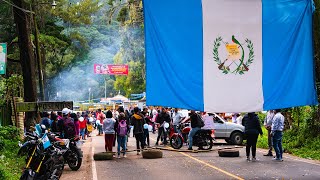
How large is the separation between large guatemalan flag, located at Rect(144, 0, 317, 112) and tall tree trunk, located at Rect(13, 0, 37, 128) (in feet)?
40.2

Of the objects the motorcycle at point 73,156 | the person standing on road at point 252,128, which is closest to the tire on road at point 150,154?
the motorcycle at point 73,156

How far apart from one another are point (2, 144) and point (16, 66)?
1399 centimetres

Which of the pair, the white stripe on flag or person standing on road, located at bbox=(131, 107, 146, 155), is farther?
person standing on road, located at bbox=(131, 107, 146, 155)

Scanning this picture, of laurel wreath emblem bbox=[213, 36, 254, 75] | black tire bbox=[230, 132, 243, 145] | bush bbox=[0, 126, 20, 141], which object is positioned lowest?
black tire bbox=[230, 132, 243, 145]

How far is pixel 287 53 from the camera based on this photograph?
29.1 ft

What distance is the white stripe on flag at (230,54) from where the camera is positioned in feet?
27.5

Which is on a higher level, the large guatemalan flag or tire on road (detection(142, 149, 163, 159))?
the large guatemalan flag

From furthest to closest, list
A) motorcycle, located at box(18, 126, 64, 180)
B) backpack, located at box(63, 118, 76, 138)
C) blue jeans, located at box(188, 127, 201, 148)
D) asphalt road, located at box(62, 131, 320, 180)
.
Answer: blue jeans, located at box(188, 127, 201, 148)
backpack, located at box(63, 118, 76, 138)
asphalt road, located at box(62, 131, 320, 180)
motorcycle, located at box(18, 126, 64, 180)

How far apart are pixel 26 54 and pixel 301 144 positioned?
40.7 ft

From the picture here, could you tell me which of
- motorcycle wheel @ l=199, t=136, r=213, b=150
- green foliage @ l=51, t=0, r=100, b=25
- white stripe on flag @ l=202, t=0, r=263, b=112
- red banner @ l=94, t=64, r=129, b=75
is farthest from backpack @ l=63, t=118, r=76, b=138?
red banner @ l=94, t=64, r=129, b=75

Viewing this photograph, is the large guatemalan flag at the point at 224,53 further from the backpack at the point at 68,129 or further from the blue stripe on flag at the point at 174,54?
the backpack at the point at 68,129

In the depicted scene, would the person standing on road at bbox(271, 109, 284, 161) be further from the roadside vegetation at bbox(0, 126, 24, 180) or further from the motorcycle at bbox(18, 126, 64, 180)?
the roadside vegetation at bbox(0, 126, 24, 180)

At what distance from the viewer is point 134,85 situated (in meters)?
74.9

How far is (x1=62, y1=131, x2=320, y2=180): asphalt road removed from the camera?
41.9 ft
